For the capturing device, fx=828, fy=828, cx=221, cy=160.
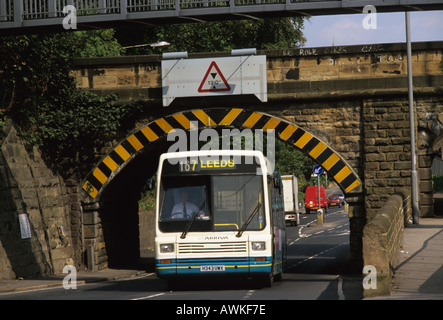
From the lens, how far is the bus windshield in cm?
1703

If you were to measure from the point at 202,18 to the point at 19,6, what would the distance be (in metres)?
4.35

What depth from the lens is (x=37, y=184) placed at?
25078 millimetres

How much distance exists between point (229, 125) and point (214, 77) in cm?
158

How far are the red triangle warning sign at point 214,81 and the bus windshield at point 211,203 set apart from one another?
27.3ft

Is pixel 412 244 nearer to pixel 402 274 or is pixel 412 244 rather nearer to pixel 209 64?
pixel 402 274

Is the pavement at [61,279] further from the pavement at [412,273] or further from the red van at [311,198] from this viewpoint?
the red van at [311,198]

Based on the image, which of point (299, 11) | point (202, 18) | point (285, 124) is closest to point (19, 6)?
point (202, 18)

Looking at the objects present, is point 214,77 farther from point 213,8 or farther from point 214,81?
point 213,8

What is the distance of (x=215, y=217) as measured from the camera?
55.9 feet

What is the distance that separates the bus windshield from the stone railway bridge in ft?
26.1

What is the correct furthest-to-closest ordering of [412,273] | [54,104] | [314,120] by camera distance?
[54,104], [314,120], [412,273]

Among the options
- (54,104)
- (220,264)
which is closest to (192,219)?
(220,264)

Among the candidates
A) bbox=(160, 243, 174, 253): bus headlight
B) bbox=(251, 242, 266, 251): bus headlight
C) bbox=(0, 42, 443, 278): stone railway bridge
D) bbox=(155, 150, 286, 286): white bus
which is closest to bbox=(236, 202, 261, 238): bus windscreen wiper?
bbox=(155, 150, 286, 286): white bus
